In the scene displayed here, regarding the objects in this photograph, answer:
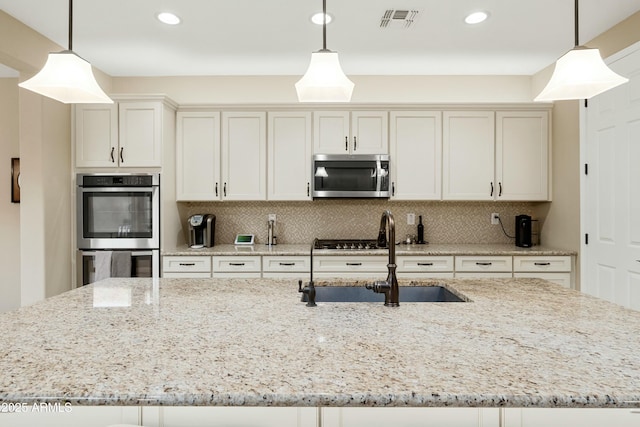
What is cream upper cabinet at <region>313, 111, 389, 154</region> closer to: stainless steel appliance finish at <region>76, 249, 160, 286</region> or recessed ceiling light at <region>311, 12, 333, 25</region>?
recessed ceiling light at <region>311, 12, 333, 25</region>

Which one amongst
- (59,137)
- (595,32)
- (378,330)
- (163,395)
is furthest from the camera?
(59,137)

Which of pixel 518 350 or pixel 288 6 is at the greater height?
pixel 288 6

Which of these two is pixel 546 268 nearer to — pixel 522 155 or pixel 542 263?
pixel 542 263

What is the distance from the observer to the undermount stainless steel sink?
197cm

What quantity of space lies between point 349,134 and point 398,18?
1.17m

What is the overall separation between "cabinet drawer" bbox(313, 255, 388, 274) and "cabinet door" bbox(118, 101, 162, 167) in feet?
5.57

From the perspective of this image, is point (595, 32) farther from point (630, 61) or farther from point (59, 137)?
point (59, 137)

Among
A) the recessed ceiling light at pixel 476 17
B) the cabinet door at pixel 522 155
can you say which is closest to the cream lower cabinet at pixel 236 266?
the cabinet door at pixel 522 155

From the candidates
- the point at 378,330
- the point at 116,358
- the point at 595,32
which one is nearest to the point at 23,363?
the point at 116,358

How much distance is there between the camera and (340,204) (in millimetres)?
4129

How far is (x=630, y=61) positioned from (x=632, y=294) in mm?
1647

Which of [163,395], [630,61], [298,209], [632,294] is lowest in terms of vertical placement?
[632,294]

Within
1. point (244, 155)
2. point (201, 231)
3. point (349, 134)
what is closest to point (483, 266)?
point (349, 134)

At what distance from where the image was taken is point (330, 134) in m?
3.79
